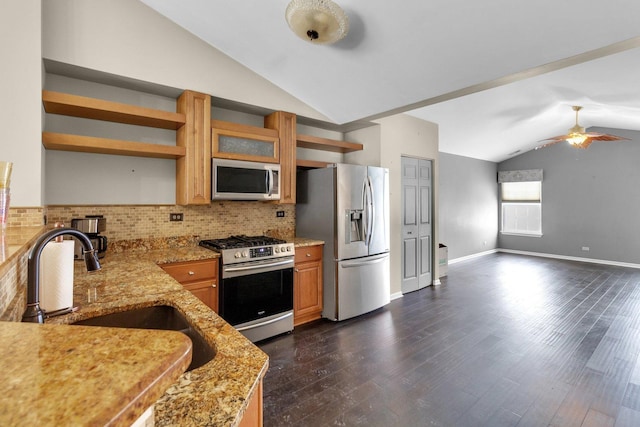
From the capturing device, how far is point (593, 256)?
23.1 feet

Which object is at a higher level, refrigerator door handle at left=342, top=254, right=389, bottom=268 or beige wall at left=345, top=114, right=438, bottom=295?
beige wall at left=345, top=114, right=438, bottom=295

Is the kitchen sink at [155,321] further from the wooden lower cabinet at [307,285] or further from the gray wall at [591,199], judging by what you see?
the gray wall at [591,199]

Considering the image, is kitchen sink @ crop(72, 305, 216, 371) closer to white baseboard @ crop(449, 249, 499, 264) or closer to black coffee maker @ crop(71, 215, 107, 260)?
black coffee maker @ crop(71, 215, 107, 260)

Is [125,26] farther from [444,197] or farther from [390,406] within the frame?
[444,197]

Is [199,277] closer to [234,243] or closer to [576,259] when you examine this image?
[234,243]

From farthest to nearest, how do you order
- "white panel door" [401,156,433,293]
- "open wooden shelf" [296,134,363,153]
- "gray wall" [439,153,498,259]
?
"gray wall" [439,153,498,259] < "white panel door" [401,156,433,293] < "open wooden shelf" [296,134,363,153]

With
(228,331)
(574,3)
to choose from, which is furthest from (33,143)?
(574,3)

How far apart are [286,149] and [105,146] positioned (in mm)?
1669

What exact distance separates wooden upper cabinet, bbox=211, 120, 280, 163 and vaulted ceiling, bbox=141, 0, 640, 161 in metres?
0.62

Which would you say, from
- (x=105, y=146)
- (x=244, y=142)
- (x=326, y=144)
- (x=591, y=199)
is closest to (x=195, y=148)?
(x=244, y=142)

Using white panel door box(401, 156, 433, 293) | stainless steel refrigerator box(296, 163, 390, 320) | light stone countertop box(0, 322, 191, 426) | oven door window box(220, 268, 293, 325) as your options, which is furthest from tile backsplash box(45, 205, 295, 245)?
light stone countertop box(0, 322, 191, 426)

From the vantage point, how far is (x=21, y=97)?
1953 millimetres

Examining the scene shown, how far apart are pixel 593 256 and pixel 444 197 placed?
Result: 12.8 feet

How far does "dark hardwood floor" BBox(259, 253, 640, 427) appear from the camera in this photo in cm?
197
